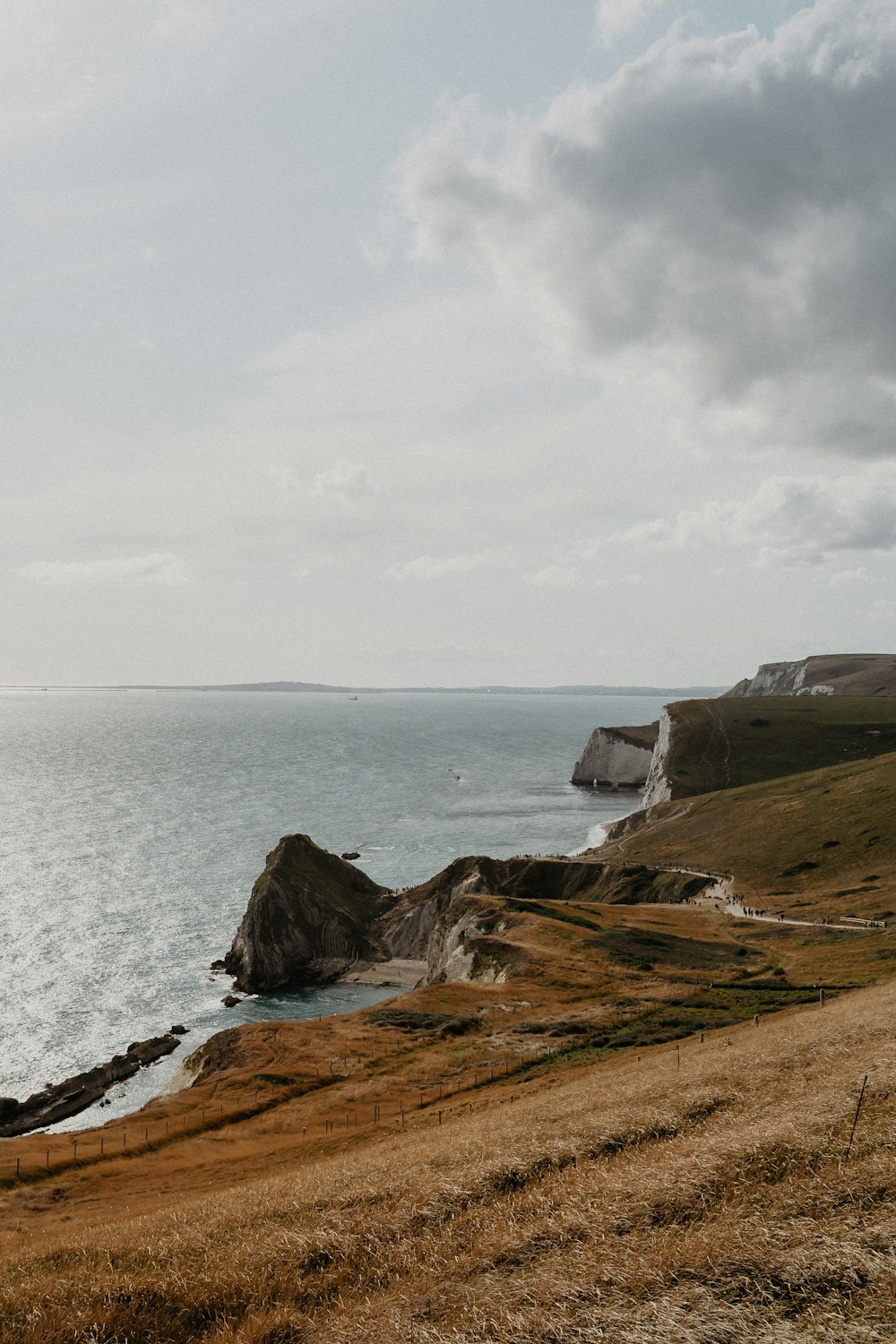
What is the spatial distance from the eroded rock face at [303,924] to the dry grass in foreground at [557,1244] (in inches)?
2911

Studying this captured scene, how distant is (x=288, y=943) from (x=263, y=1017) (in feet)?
54.7

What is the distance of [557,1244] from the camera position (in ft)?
54.9

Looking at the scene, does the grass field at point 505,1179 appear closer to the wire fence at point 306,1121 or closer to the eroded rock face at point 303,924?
the wire fence at point 306,1121

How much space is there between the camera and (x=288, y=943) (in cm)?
10038

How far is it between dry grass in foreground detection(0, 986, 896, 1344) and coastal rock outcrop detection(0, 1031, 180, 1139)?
4606 centimetres

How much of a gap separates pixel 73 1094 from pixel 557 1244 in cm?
6428

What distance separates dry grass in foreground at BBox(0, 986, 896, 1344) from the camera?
1392 cm

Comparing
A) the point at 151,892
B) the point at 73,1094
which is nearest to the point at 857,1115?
the point at 73,1094

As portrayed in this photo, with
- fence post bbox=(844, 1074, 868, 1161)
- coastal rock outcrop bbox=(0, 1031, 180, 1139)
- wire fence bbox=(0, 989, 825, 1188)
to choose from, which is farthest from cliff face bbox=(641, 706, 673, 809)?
fence post bbox=(844, 1074, 868, 1161)

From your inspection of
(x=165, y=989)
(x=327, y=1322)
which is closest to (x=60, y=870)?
(x=165, y=989)

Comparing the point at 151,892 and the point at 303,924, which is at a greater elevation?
the point at 303,924

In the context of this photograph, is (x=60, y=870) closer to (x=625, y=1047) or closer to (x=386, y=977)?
(x=386, y=977)

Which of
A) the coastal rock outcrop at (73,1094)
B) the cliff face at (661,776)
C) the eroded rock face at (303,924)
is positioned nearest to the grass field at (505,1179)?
the coastal rock outcrop at (73,1094)

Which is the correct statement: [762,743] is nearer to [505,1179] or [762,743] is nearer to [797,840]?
[797,840]
